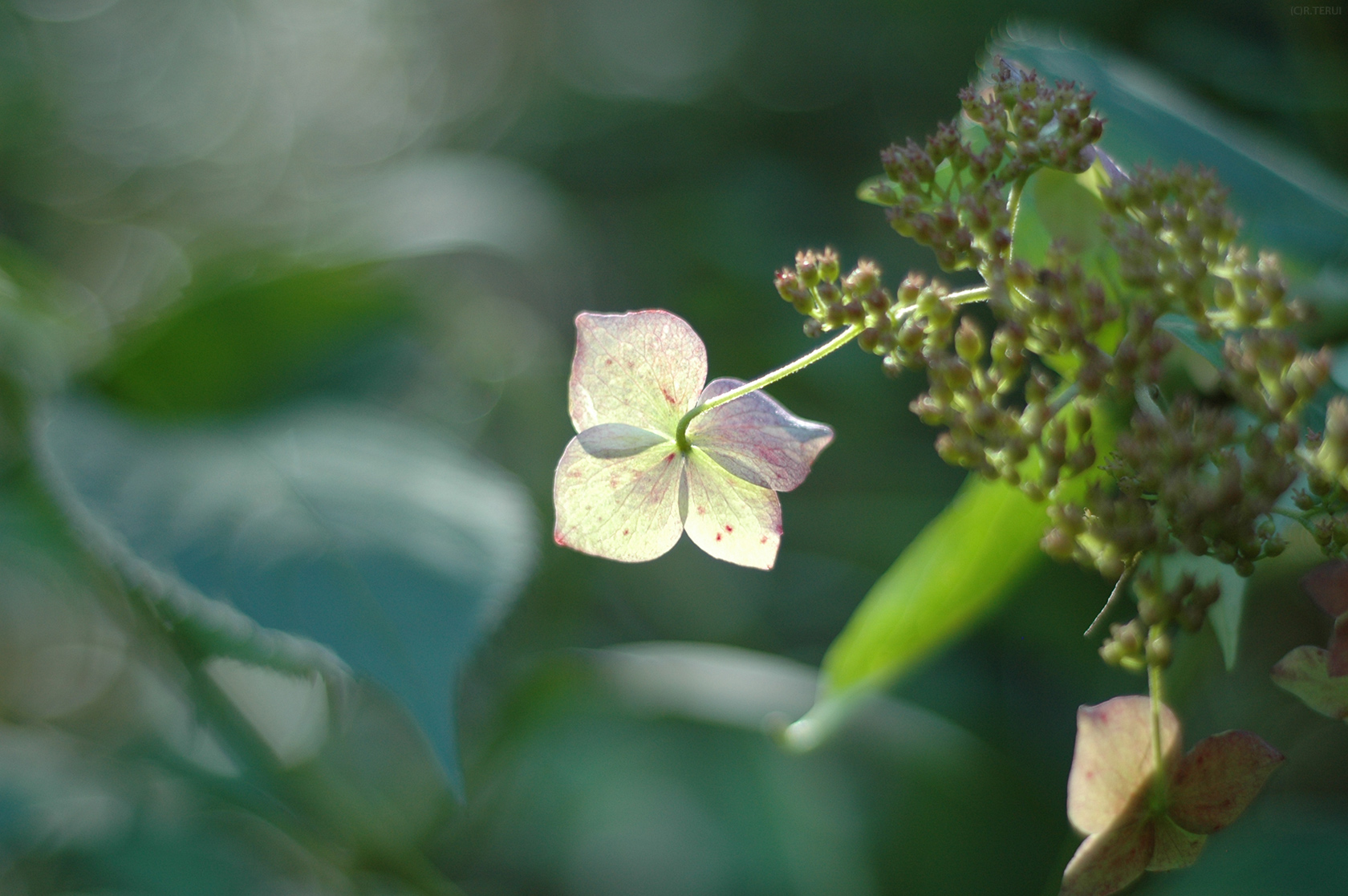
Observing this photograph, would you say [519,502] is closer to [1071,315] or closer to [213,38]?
[1071,315]

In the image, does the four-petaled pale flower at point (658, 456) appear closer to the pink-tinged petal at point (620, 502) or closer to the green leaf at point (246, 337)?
the pink-tinged petal at point (620, 502)

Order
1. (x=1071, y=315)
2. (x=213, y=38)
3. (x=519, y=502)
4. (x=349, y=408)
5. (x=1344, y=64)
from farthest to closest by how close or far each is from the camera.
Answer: (x=213, y=38), (x=1344, y=64), (x=349, y=408), (x=519, y=502), (x=1071, y=315)

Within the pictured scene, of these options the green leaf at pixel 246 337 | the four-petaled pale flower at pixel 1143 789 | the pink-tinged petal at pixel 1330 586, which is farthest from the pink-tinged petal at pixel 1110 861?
the green leaf at pixel 246 337

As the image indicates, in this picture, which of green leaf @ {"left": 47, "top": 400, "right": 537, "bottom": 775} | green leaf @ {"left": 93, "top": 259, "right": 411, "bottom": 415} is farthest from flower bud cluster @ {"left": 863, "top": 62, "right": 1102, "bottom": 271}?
green leaf @ {"left": 93, "top": 259, "right": 411, "bottom": 415}

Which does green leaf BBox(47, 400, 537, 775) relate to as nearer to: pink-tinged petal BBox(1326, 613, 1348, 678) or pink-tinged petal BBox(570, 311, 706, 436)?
pink-tinged petal BBox(570, 311, 706, 436)

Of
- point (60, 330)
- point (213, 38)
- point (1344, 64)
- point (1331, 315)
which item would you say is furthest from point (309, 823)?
point (213, 38)

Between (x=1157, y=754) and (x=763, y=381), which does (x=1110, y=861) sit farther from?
(x=763, y=381)

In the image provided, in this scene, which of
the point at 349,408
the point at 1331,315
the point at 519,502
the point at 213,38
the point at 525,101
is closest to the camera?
the point at 1331,315

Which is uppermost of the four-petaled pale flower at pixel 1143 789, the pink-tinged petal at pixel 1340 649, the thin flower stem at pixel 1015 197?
the thin flower stem at pixel 1015 197
